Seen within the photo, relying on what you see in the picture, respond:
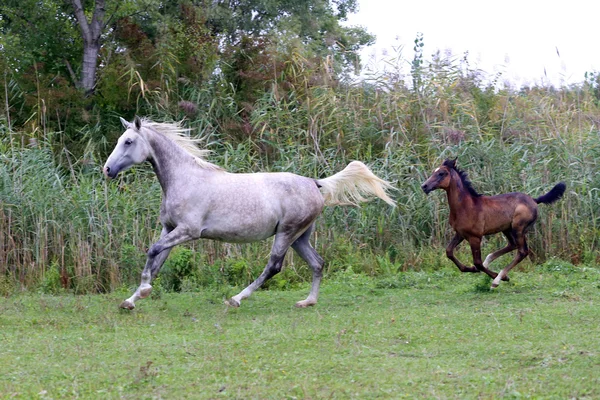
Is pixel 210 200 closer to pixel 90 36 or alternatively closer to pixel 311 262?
pixel 311 262

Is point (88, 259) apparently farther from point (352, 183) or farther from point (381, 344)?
point (381, 344)

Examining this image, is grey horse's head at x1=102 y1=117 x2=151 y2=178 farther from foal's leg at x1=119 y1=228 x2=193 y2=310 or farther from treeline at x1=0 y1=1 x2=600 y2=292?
treeline at x1=0 y1=1 x2=600 y2=292

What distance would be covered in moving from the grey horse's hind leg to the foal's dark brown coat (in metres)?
1.52

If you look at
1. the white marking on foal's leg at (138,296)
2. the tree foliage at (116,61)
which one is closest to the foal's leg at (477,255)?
the white marking on foal's leg at (138,296)

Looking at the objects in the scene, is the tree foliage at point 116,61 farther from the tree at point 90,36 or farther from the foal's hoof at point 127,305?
the foal's hoof at point 127,305

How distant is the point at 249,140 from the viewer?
1385 centimetres

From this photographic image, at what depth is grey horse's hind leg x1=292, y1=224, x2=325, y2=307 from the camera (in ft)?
30.0

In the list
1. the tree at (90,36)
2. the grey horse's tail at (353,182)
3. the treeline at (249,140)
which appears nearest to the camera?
the grey horse's tail at (353,182)

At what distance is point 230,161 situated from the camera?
13.1m

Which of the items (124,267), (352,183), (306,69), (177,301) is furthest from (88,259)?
(306,69)

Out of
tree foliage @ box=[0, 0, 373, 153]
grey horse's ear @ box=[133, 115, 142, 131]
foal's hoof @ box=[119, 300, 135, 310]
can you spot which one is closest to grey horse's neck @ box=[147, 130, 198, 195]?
grey horse's ear @ box=[133, 115, 142, 131]

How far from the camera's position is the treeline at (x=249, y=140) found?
11.2m

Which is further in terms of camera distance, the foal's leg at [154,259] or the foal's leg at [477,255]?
the foal's leg at [477,255]

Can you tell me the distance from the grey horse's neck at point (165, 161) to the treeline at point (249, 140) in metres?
1.96
